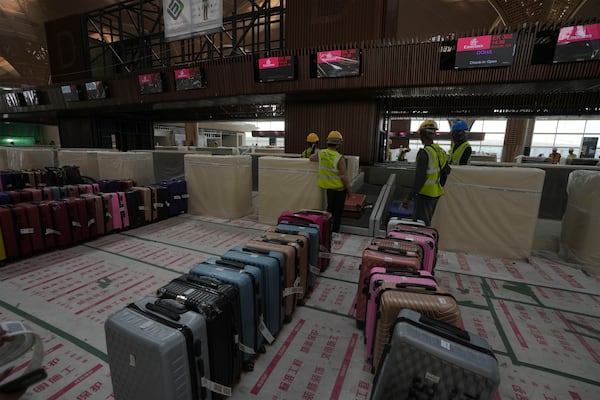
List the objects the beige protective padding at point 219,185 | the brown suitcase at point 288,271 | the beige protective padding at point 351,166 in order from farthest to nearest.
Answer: the beige protective padding at point 351,166 < the beige protective padding at point 219,185 < the brown suitcase at point 288,271

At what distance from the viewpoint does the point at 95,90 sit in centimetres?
1073

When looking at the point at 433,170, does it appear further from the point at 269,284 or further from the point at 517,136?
the point at 517,136

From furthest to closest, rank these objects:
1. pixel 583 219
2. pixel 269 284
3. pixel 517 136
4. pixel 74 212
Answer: pixel 517 136, pixel 74 212, pixel 583 219, pixel 269 284

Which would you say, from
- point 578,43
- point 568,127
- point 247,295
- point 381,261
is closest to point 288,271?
point 247,295

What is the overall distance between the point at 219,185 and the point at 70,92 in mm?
10479

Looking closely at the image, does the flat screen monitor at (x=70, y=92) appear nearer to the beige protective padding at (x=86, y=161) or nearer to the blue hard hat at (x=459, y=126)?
the beige protective padding at (x=86, y=161)

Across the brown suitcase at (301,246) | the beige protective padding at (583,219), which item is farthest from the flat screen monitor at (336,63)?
the brown suitcase at (301,246)

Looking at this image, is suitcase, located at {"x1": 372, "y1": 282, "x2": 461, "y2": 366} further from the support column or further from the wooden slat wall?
the support column

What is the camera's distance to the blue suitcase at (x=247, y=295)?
1870 mm

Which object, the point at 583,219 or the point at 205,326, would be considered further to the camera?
the point at 583,219

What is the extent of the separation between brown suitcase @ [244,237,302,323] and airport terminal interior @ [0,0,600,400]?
0.15 m

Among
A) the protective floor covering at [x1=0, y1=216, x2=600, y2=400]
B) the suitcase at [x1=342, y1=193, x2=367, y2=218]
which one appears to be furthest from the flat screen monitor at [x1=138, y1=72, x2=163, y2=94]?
the suitcase at [x1=342, y1=193, x2=367, y2=218]

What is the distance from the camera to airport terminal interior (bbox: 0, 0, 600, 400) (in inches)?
82.7

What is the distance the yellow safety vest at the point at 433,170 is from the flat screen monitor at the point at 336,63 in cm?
386
